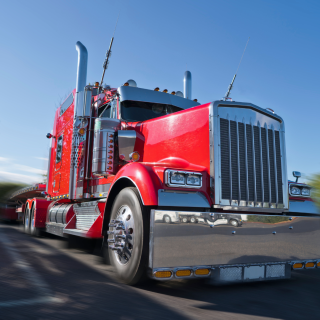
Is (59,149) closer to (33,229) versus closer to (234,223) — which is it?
(33,229)

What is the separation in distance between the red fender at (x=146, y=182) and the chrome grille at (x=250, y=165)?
844 mm

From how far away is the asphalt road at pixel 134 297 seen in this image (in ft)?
9.98

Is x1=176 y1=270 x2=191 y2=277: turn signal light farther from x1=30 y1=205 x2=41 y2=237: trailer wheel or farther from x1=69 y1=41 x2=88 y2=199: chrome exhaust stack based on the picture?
x1=30 y1=205 x2=41 y2=237: trailer wheel

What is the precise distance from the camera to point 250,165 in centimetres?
438

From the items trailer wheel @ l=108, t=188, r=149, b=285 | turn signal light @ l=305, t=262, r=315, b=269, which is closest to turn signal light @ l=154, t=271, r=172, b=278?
trailer wheel @ l=108, t=188, r=149, b=285

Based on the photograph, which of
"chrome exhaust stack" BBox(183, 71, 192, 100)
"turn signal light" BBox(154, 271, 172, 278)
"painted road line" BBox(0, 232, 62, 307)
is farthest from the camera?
"chrome exhaust stack" BBox(183, 71, 192, 100)

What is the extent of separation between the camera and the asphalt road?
Result: 9.98 ft

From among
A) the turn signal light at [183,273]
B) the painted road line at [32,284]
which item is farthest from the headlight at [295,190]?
the painted road line at [32,284]

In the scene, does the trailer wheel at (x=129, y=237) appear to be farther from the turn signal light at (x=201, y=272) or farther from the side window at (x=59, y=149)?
the side window at (x=59, y=149)

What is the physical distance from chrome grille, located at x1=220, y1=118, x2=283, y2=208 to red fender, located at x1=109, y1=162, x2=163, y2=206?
84cm

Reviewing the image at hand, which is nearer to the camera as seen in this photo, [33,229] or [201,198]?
[201,198]

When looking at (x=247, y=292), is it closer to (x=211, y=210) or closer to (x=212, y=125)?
(x=211, y=210)

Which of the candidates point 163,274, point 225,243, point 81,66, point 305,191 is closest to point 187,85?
point 81,66

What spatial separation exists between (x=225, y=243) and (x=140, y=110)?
125 inches
